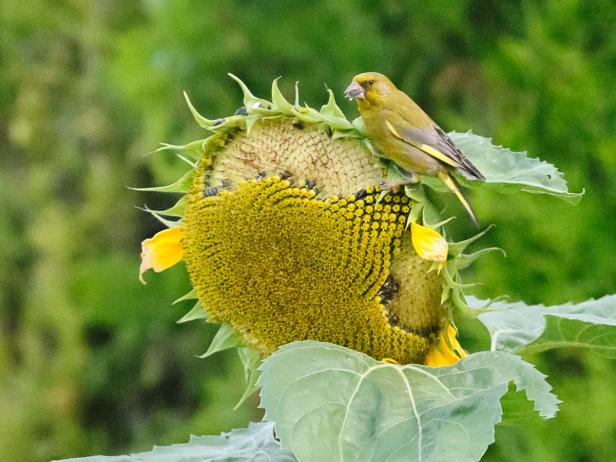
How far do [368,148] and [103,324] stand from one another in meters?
3.41

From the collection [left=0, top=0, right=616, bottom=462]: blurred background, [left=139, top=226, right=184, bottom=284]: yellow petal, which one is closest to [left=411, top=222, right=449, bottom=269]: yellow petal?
[left=139, top=226, right=184, bottom=284]: yellow petal

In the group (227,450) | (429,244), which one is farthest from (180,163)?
(429,244)

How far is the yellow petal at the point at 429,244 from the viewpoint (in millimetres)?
702

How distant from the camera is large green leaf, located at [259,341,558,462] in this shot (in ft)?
2.08

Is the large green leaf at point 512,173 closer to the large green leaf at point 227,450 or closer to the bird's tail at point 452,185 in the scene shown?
the bird's tail at point 452,185

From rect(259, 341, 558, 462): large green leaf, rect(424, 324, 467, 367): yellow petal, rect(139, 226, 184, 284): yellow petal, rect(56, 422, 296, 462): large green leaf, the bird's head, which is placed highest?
the bird's head

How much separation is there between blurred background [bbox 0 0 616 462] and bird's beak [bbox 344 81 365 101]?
33.5 inches

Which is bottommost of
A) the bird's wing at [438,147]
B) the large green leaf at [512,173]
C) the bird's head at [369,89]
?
the large green leaf at [512,173]

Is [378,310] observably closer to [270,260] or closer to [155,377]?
[270,260]

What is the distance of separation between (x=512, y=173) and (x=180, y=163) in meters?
2.38

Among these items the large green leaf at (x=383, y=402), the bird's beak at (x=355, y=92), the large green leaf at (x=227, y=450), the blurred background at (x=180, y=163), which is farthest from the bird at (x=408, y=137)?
the blurred background at (x=180, y=163)

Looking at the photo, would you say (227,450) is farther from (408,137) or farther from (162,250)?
(408,137)

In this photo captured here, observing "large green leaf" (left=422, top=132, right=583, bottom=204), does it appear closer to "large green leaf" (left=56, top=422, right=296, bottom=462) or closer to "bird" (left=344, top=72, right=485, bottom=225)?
"bird" (left=344, top=72, right=485, bottom=225)

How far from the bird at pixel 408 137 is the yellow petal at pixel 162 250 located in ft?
0.52
